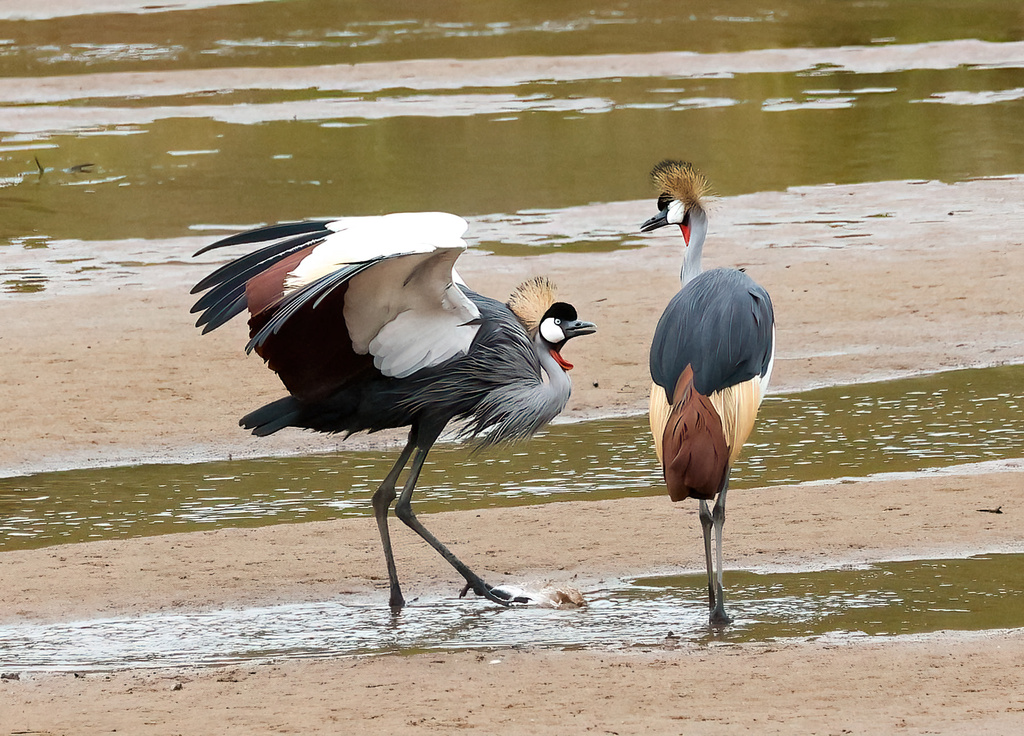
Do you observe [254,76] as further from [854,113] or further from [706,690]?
[706,690]

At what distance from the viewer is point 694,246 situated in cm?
707

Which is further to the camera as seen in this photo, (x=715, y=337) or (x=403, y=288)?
(x=403, y=288)

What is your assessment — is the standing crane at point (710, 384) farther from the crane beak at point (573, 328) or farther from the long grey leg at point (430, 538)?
the long grey leg at point (430, 538)

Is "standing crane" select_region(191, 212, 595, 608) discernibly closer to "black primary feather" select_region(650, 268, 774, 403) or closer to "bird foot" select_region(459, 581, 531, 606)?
"bird foot" select_region(459, 581, 531, 606)

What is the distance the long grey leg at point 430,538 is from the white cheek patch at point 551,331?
2.03ft

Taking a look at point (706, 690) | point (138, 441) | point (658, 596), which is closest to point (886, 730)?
point (706, 690)

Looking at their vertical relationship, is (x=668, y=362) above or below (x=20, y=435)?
above

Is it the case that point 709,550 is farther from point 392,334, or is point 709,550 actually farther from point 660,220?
point 660,220

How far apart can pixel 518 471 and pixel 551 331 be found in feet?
5.15

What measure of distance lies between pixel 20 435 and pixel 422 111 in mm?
11926

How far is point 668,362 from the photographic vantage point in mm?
5848

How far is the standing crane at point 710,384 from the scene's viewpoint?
218 inches

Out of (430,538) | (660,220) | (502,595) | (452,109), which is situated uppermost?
(660,220)

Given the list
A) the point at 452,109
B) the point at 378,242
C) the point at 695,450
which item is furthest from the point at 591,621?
the point at 452,109
